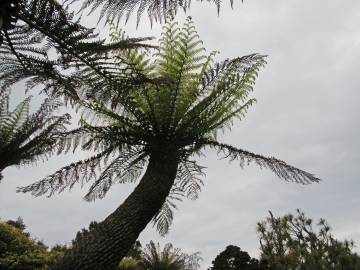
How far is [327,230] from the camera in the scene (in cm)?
1328

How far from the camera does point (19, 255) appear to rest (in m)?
11.2

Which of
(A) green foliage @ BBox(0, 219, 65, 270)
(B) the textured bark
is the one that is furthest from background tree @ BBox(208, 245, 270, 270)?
(B) the textured bark

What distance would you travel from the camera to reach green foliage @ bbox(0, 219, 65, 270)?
10.1m

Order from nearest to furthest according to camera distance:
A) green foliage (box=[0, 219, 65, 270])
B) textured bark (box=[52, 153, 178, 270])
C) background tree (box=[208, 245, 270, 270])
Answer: textured bark (box=[52, 153, 178, 270]) → green foliage (box=[0, 219, 65, 270]) → background tree (box=[208, 245, 270, 270])

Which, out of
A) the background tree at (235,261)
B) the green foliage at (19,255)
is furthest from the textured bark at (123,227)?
the background tree at (235,261)

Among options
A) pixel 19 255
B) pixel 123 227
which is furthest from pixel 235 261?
pixel 123 227

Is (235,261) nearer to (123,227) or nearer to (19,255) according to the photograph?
(19,255)

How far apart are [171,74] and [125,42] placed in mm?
3605

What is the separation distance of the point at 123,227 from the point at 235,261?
1053 cm

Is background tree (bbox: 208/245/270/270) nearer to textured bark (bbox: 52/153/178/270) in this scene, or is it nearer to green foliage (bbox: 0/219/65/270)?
green foliage (bbox: 0/219/65/270)

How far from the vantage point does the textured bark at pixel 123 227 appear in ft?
13.3

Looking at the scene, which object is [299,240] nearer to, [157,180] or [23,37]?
[157,180]

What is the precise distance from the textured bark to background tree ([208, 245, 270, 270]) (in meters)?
9.72

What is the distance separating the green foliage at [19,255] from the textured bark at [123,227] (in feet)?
17.1
